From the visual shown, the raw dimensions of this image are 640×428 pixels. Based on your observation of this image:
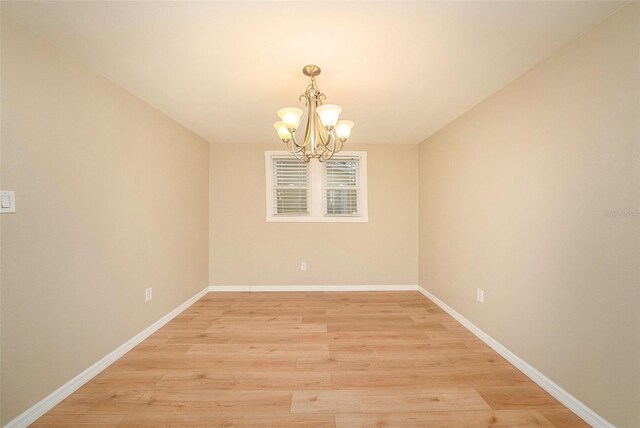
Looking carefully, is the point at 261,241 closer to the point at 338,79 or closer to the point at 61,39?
the point at 338,79

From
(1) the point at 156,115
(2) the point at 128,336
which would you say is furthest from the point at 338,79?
(2) the point at 128,336

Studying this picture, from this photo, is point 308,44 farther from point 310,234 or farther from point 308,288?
point 308,288

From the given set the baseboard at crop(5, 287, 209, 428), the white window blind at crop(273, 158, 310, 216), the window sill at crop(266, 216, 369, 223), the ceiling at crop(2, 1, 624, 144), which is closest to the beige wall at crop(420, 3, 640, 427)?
the ceiling at crop(2, 1, 624, 144)

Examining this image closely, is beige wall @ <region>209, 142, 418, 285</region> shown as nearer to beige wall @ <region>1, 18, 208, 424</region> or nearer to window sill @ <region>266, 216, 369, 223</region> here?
window sill @ <region>266, 216, 369, 223</region>

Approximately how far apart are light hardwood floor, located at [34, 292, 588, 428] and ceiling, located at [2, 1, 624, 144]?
2.28 meters

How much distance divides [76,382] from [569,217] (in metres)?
3.44

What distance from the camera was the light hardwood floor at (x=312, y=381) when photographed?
1.52 metres

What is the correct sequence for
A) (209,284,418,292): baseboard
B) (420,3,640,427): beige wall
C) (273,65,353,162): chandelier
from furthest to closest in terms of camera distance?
(209,284,418,292): baseboard → (273,65,353,162): chandelier → (420,3,640,427): beige wall

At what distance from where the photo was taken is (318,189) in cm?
402

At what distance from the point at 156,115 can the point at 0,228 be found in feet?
5.64

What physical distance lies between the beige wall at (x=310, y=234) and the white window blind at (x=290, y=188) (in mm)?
208

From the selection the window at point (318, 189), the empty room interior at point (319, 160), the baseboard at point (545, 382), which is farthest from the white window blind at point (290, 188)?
the baseboard at point (545, 382)

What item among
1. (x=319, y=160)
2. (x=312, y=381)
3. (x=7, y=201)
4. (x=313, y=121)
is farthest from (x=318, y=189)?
(x=7, y=201)

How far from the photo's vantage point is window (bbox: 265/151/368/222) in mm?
4004
